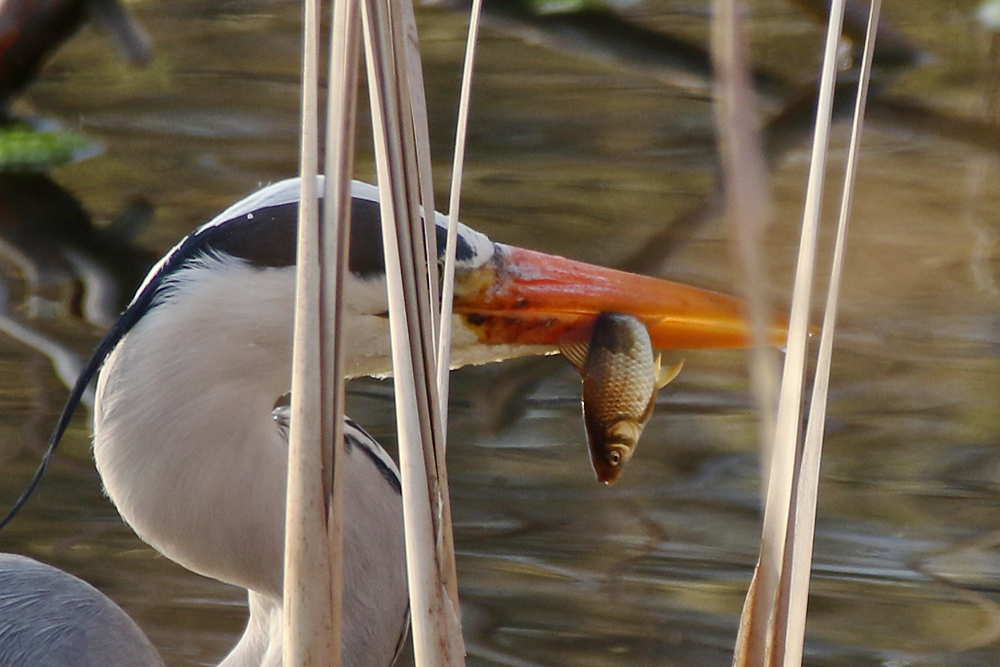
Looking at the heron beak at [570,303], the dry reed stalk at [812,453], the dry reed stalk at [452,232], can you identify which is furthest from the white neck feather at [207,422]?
the dry reed stalk at [812,453]

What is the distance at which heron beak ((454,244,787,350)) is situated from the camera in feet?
4.80

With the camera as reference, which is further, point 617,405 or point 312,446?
point 617,405

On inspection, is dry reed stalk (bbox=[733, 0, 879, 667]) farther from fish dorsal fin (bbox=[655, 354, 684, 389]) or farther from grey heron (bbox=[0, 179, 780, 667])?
grey heron (bbox=[0, 179, 780, 667])

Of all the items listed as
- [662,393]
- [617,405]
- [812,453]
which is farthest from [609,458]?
[662,393]

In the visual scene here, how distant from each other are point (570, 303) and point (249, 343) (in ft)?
1.06

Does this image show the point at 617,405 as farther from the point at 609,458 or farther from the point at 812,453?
the point at 812,453

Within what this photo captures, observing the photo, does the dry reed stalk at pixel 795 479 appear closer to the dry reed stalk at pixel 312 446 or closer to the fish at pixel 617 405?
the dry reed stalk at pixel 312 446

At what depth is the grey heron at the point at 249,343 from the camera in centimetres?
140

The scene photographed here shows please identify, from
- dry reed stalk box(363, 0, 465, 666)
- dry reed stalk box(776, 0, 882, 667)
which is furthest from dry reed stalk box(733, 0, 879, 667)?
dry reed stalk box(363, 0, 465, 666)

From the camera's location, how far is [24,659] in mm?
1493

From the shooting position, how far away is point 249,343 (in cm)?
142

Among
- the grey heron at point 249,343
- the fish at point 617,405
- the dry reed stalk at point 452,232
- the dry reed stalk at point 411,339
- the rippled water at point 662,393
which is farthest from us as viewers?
the rippled water at point 662,393

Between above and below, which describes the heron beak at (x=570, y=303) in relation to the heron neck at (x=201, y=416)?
above

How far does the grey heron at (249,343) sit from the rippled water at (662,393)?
0.59 metres
